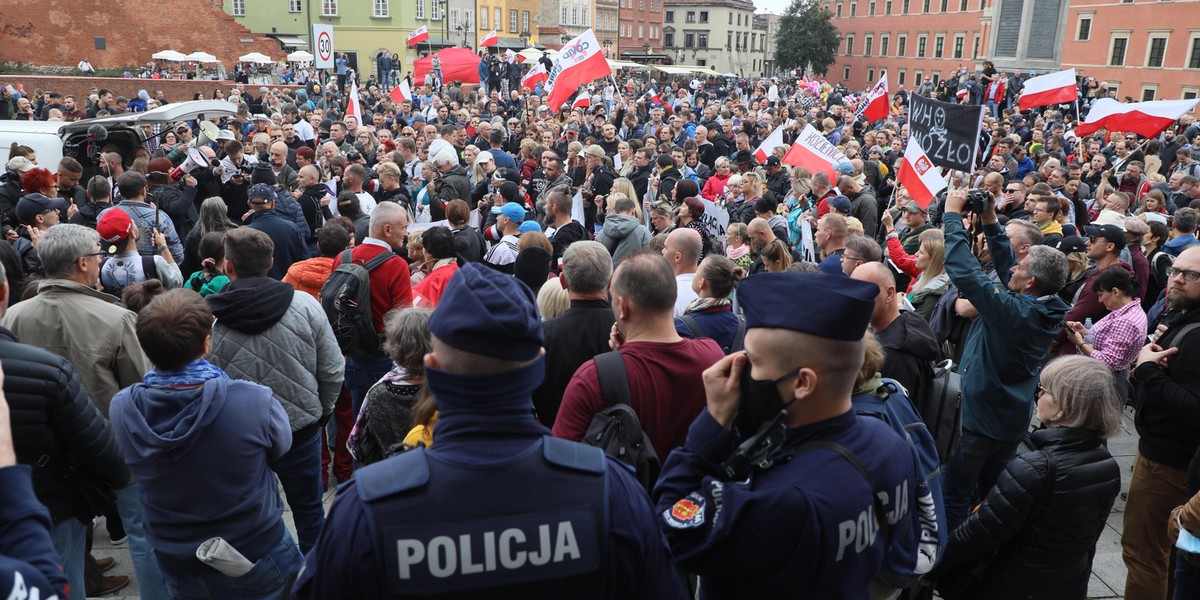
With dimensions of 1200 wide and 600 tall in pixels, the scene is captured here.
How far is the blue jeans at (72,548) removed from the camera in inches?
132

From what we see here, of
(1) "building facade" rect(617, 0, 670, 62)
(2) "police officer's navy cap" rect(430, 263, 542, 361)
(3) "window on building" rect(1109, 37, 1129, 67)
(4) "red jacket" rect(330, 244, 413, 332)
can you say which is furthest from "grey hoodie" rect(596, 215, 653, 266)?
(1) "building facade" rect(617, 0, 670, 62)

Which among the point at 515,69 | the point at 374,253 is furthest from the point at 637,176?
the point at 515,69

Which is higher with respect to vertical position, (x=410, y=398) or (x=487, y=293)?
(x=487, y=293)

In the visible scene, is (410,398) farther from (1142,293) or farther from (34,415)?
(1142,293)

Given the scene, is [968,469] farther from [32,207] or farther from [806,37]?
[806,37]

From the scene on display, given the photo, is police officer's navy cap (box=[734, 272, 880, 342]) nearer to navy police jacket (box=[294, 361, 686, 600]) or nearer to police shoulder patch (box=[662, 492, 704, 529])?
police shoulder patch (box=[662, 492, 704, 529])

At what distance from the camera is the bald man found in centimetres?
380

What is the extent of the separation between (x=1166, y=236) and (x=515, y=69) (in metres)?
25.9

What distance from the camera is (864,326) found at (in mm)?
2145

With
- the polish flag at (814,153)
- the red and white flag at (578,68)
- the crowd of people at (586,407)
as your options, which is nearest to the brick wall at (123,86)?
the red and white flag at (578,68)

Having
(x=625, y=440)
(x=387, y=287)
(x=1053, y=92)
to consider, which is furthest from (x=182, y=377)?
(x=1053, y=92)

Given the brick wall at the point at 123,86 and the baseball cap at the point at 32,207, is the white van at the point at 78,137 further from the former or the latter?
the brick wall at the point at 123,86

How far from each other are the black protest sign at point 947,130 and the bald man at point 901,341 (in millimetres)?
3850

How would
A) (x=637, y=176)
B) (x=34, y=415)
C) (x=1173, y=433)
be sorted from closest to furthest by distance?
(x=34, y=415), (x=1173, y=433), (x=637, y=176)
